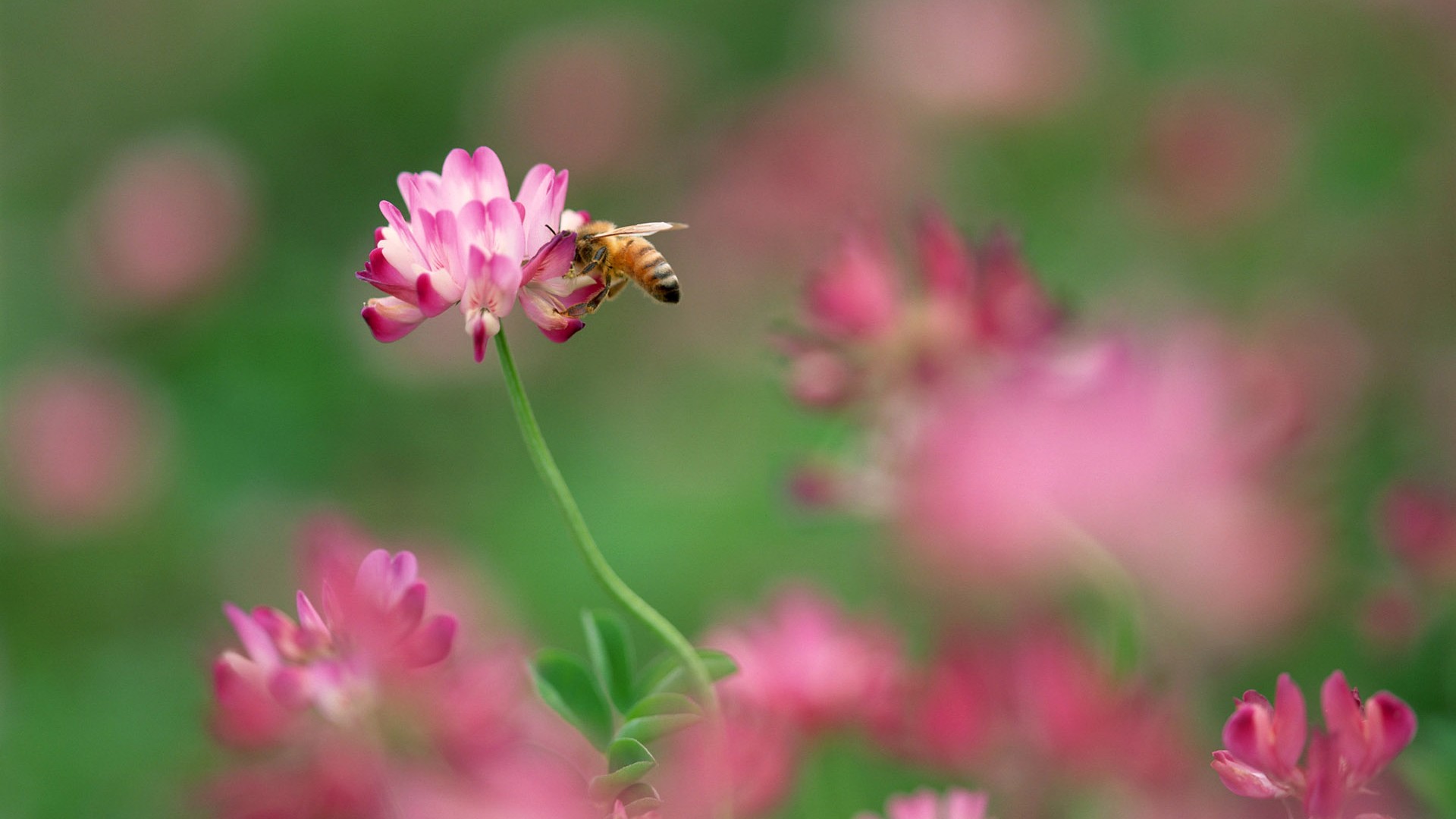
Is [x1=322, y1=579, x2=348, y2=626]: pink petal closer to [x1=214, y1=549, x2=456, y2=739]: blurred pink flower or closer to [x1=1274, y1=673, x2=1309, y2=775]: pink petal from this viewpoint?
[x1=214, y1=549, x2=456, y2=739]: blurred pink flower

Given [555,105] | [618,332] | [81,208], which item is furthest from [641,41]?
[81,208]

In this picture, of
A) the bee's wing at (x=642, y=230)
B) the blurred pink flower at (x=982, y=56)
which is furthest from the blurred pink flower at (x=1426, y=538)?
the blurred pink flower at (x=982, y=56)

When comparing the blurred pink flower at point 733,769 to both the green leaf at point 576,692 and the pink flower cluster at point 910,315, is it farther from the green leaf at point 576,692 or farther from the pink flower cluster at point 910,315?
the pink flower cluster at point 910,315

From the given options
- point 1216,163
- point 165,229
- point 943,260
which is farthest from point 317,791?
point 165,229

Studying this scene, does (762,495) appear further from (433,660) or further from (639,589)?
(433,660)

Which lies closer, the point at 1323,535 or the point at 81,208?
the point at 1323,535

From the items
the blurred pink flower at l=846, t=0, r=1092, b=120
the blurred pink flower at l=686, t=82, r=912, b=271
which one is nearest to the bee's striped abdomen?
the blurred pink flower at l=686, t=82, r=912, b=271
